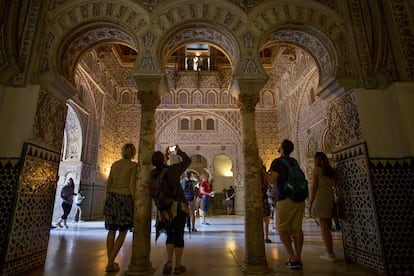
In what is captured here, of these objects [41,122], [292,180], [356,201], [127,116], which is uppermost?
[127,116]

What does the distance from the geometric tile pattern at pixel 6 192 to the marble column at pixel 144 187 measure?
1536 mm

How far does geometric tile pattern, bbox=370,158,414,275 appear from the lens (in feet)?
10.6

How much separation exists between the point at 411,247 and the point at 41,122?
5339 mm

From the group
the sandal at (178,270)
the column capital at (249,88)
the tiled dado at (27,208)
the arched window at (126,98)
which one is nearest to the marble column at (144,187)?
the sandal at (178,270)

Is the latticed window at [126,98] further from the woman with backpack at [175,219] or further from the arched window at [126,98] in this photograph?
the woman with backpack at [175,219]

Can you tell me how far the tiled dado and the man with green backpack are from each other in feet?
10.7

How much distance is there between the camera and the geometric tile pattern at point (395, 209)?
3223mm

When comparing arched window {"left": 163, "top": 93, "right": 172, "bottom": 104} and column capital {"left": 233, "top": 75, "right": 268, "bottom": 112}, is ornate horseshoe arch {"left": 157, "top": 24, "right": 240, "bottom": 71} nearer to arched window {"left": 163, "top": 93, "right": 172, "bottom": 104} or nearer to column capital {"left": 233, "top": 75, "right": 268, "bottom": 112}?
column capital {"left": 233, "top": 75, "right": 268, "bottom": 112}

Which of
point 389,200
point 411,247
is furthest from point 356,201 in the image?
point 411,247

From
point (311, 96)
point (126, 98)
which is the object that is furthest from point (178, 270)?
point (126, 98)

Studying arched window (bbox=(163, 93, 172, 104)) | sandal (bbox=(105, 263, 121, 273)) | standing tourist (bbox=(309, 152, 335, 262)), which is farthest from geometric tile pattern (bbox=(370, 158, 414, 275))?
arched window (bbox=(163, 93, 172, 104))

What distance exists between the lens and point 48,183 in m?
3.89

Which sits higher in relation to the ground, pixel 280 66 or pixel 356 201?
pixel 280 66

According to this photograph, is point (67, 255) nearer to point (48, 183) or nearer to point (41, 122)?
point (48, 183)
